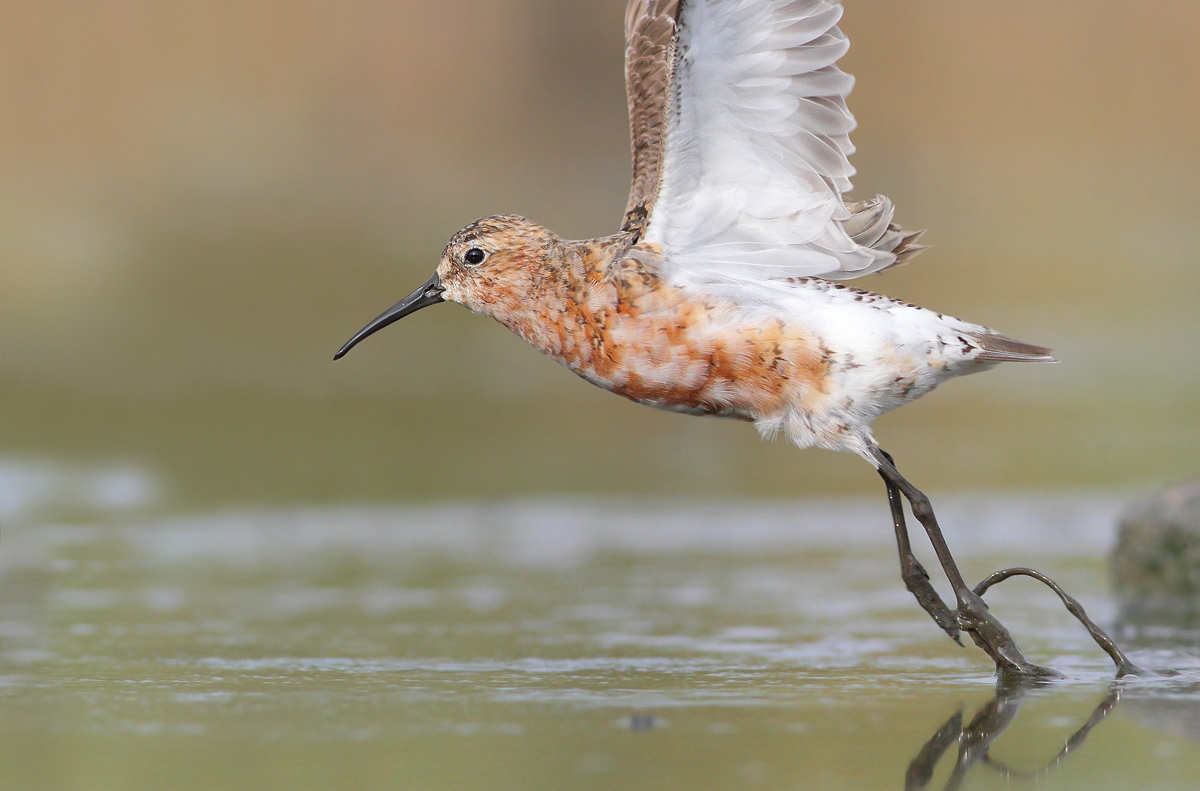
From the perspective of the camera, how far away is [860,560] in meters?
7.73

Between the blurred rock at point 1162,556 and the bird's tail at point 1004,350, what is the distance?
4.60 feet

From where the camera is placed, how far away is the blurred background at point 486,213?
33.6 ft

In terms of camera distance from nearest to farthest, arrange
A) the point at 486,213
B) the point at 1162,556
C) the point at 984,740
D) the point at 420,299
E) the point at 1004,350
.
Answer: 1. the point at 984,740
2. the point at 1004,350
3. the point at 420,299
4. the point at 1162,556
5. the point at 486,213

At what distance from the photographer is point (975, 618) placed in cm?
545

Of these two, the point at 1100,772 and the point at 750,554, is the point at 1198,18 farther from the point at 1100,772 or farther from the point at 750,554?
the point at 1100,772

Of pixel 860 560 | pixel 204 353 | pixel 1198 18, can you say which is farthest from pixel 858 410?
pixel 1198 18

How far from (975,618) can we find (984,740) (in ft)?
2.89

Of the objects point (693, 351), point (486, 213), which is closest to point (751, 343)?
point (693, 351)

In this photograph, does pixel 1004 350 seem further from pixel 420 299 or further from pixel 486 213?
pixel 486 213

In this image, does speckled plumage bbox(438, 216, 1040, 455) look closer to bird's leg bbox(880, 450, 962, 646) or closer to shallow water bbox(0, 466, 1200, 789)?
bird's leg bbox(880, 450, 962, 646)

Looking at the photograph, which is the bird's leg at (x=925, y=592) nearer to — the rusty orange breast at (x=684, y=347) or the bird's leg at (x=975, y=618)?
the bird's leg at (x=975, y=618)

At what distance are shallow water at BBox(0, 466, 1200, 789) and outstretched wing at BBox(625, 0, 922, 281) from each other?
4.72 feet

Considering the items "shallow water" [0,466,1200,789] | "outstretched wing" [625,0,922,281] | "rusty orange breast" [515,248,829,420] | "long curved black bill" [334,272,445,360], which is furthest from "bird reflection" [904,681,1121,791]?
"long curved black bill" [334,272,445,360]

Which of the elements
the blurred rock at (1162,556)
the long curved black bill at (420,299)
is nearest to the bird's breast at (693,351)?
the long curved black bill at (420,299)
